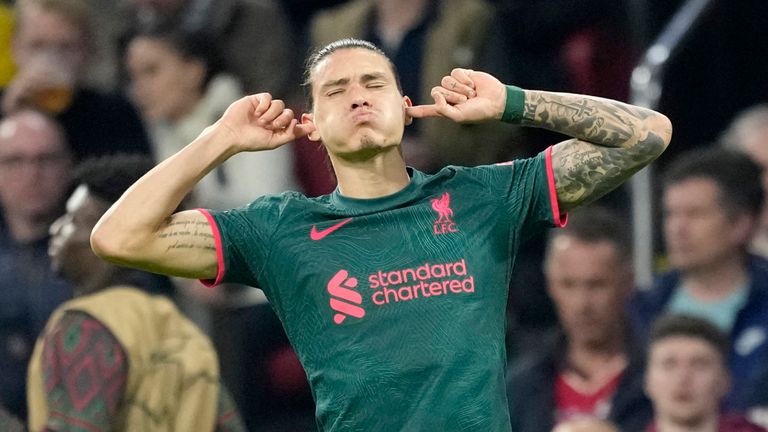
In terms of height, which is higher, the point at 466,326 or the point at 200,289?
the point at 200,289

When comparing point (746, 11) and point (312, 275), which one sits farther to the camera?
point (746, 11)

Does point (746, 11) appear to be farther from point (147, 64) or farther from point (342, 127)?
point (342, 127)

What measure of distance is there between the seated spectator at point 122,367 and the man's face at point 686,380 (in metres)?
1.41

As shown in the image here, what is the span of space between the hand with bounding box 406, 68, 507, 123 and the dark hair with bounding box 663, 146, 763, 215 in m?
2.24

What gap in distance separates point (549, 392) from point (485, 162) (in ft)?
3.24

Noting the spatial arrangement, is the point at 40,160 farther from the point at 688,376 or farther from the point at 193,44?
the point at 688,376

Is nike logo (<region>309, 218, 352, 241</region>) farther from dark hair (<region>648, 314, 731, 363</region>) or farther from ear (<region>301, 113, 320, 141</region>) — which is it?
dark hair (<region>648, 314, 731, 363</region>)

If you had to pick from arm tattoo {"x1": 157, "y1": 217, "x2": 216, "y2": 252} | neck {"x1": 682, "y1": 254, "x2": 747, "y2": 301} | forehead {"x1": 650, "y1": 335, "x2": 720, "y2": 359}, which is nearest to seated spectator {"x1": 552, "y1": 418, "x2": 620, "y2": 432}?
forehead {"x1": 650, "y1": 335, "x2": 720, "y2": 359}

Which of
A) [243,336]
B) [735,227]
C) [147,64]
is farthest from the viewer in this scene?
[147,64]

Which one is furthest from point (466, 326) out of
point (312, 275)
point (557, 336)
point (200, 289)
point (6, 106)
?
point (6, 106)

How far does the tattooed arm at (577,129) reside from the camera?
3.91 meters

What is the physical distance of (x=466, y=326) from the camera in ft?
12.3

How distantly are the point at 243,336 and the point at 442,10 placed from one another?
1471 millimetres

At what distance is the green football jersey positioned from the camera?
371 centimetres
